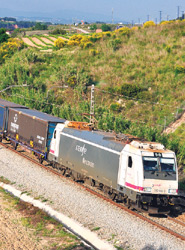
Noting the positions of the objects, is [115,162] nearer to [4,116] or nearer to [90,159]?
[90,159]

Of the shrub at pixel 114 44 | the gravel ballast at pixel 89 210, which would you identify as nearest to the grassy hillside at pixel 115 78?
the shrub at pixel 114 44

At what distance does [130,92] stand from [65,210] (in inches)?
1263

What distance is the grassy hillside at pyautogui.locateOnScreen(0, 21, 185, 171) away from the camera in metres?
44.6

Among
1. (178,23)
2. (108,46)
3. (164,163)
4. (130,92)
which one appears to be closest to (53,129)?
(164,163)

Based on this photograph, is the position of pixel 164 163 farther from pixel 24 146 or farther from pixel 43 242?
pixel 24 146

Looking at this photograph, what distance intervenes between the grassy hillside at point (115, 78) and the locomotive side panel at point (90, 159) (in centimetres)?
840

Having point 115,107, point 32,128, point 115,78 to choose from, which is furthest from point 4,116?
point 115,78

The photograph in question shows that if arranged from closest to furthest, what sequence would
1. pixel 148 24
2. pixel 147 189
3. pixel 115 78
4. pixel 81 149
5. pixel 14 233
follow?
pixel 14 233 < pixel 147 189 < pixel 81 149 < pixel 115 78 < pixel 148 24

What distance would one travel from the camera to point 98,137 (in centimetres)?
2353

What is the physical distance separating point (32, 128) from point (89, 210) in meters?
11.9

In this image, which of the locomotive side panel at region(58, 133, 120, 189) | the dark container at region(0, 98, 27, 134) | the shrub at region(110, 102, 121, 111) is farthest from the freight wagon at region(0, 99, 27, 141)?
the shrub at region(110, 102, 121, 111)

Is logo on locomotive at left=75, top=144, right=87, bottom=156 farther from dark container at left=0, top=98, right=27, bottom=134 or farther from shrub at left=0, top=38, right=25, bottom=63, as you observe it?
shrub at left=0, top=38, right=25, bottom=63

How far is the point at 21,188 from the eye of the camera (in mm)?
25078

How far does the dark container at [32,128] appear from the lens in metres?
29.0
